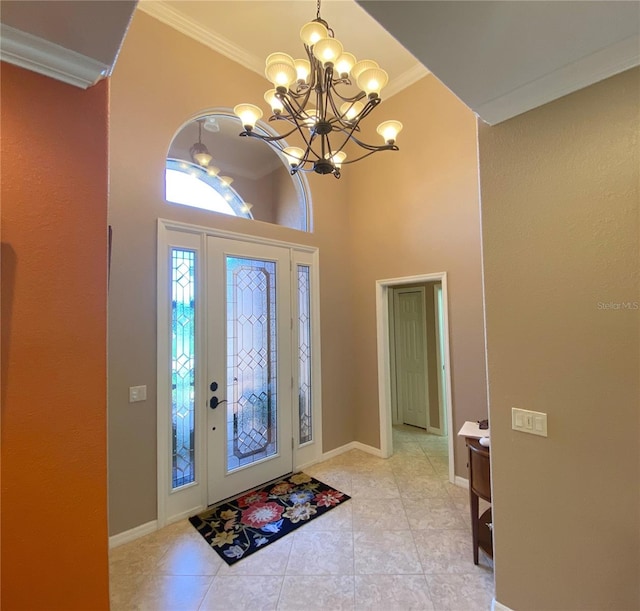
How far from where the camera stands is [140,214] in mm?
2385

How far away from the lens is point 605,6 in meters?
1.03

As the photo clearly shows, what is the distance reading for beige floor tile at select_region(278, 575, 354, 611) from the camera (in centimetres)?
173

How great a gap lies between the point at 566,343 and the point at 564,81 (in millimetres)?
1131

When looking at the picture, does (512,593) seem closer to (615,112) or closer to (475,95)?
(615,112)

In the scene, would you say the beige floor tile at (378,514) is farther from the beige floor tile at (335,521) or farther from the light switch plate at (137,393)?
the light switch plate at (137,393)

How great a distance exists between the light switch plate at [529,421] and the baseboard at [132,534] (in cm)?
260

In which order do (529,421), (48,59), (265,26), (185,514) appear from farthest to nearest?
1. (265,26)
2. (185,514)
3. (529,421)
4. (48,59)

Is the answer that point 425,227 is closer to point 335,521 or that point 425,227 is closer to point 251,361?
point 251,361

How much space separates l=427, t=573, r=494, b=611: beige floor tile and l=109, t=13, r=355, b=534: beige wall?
203 cm

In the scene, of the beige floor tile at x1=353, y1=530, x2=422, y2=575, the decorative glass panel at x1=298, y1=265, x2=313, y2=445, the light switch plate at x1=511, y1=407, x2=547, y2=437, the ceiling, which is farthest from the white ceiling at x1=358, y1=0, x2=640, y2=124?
the beige floor tile at x1=353, y1=530, x2=422, y2=575

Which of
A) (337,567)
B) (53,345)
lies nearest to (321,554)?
(337,567)

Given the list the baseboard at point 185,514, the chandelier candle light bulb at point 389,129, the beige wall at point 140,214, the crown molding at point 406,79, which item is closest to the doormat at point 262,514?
the baseboard at point 185,514

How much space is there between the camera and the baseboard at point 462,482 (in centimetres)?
292

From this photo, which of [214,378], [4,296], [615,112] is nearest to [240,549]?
[214,378]
